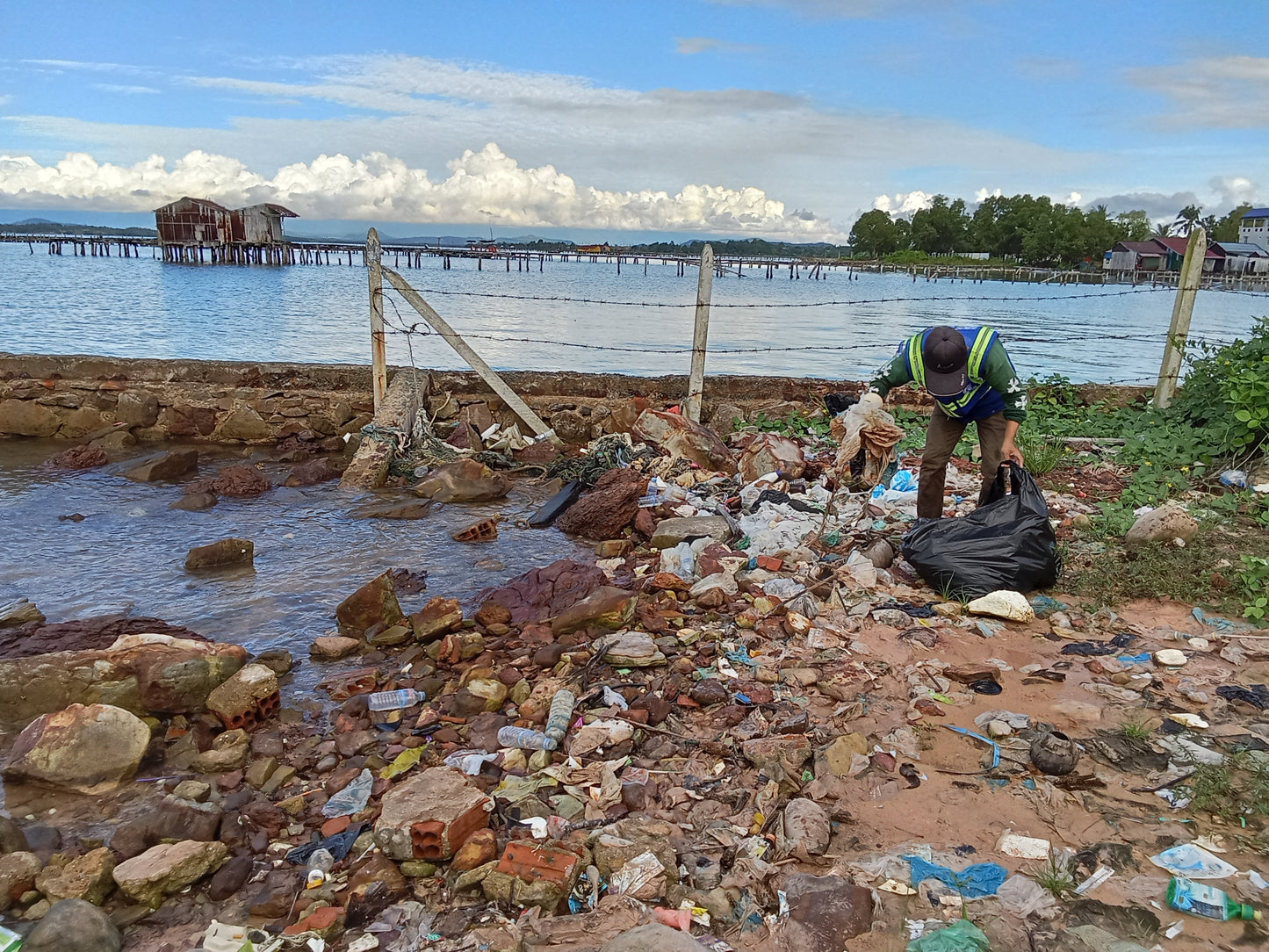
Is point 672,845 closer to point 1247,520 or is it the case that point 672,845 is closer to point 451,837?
point 451,837

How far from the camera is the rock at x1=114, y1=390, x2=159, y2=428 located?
8297mm

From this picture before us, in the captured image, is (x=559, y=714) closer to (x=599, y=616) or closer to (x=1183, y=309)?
(x=599, y=616)

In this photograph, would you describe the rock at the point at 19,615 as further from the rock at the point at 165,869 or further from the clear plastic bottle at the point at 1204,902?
the clear plastic bottle at the point at 1204,902

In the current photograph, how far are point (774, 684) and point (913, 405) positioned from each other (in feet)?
18.4

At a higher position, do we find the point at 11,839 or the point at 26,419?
the point at 26,419

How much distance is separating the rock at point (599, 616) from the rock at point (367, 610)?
3.15 feet

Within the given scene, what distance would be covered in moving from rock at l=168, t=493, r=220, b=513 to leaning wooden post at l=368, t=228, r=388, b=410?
6.12 feet

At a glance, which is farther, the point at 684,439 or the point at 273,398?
the point at 273,398

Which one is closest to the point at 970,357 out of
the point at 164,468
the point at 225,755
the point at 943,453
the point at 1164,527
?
the point at 943,453

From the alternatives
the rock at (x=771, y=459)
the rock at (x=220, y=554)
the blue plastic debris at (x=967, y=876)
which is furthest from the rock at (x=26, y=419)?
the blue plastic debris at (x=967, y=876)

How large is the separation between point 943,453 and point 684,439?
2888mm

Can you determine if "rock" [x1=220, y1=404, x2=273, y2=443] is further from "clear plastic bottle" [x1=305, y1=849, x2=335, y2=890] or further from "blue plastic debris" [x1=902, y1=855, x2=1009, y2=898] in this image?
"blue plastic debris" [x1=902, y1=855, x2=1009, y2=898]

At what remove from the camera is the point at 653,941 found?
78.8 inches

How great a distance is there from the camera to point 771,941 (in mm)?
2176
